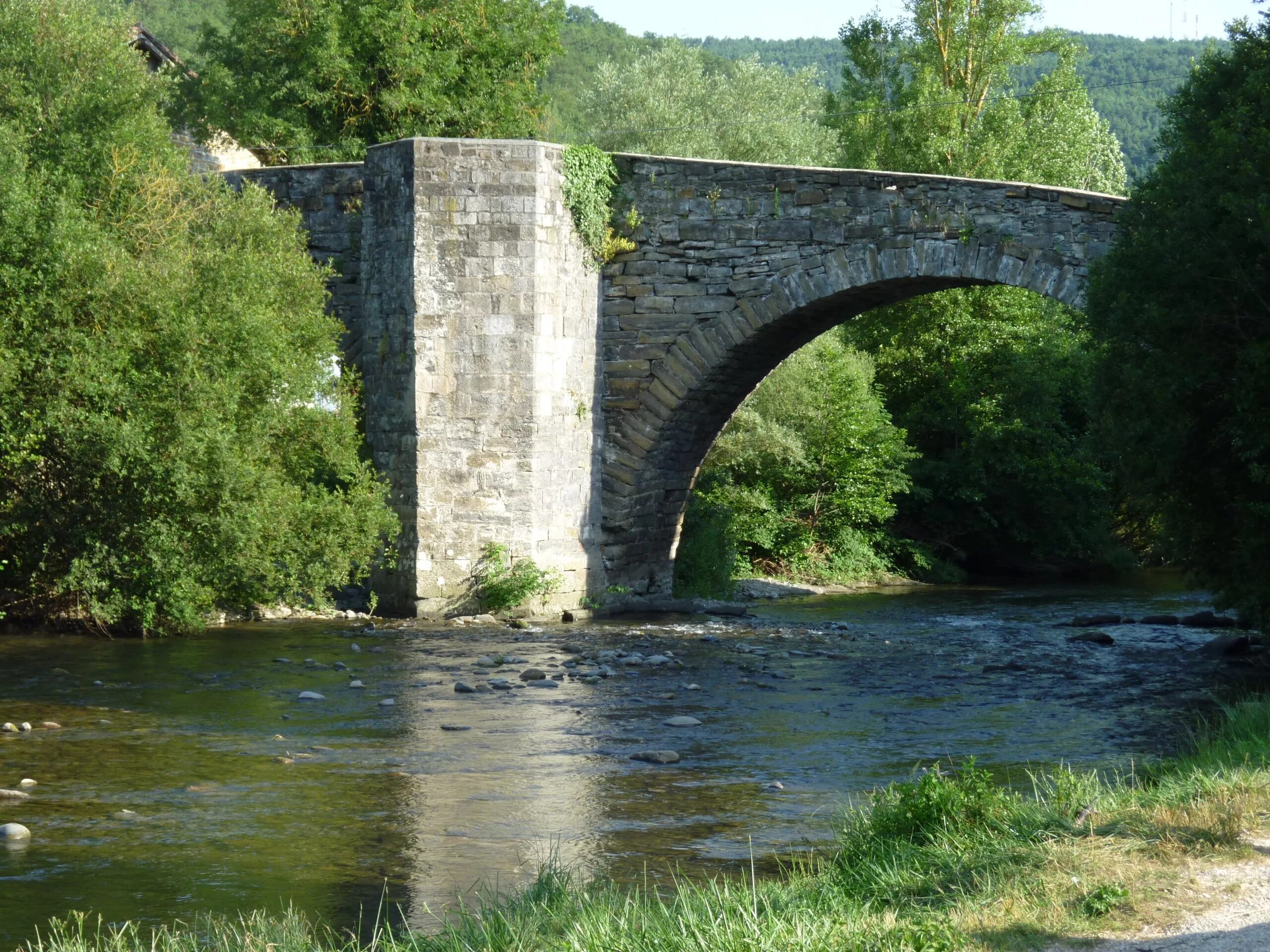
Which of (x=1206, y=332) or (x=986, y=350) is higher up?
(x=986, y=350)

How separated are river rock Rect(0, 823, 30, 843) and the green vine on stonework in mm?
8734

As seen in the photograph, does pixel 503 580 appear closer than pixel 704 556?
Yes

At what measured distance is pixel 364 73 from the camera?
18453 mm

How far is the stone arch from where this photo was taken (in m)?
12.5

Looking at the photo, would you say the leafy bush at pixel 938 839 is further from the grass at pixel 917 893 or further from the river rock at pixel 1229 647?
the river rock at pixel 1229 647

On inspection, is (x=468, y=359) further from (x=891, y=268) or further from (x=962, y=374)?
(x=962, y=374)

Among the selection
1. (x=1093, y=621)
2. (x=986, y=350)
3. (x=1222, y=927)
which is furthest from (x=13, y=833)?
(x=986, y=350)

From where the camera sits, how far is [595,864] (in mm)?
5691

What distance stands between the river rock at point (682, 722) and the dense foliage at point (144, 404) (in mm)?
4260

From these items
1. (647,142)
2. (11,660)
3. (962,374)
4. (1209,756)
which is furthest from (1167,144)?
(647,142)

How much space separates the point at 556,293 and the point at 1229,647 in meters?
6.72

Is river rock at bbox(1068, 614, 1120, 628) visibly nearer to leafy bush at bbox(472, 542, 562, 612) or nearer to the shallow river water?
the shallow river water

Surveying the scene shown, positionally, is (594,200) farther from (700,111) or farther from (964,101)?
(700,111)

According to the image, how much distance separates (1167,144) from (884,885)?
304 inches
